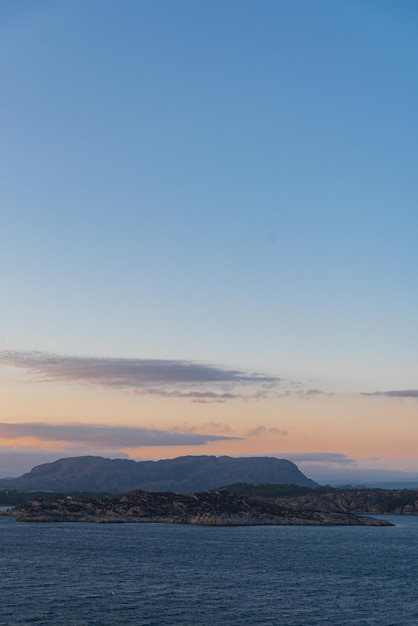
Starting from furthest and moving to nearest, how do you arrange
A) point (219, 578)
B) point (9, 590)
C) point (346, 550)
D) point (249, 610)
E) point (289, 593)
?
point (346, 550), point (219, 578), point (289, 593), point (9, 590), point (249, 610)

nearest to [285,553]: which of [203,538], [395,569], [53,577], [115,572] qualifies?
[395,569]

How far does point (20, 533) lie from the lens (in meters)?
173

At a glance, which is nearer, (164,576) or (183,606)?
(183,606)

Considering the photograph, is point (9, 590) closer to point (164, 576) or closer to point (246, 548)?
point (164, 576)

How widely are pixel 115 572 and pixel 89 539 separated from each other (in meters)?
57.8

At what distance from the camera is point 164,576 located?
3905 inches

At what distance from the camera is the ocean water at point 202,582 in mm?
73000

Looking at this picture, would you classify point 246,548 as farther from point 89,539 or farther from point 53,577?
point 53,577

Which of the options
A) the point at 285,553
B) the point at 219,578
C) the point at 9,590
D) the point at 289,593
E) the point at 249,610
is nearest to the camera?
the point at 249,610

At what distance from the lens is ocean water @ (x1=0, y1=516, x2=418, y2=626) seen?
73.0m

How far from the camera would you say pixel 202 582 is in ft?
311

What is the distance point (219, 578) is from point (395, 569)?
117 feet

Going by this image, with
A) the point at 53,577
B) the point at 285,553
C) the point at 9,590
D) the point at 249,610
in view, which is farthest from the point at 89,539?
the point at 249,610

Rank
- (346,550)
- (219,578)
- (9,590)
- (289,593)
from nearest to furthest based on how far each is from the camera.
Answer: (9,590), (289,593), (219,578), (346,550)
